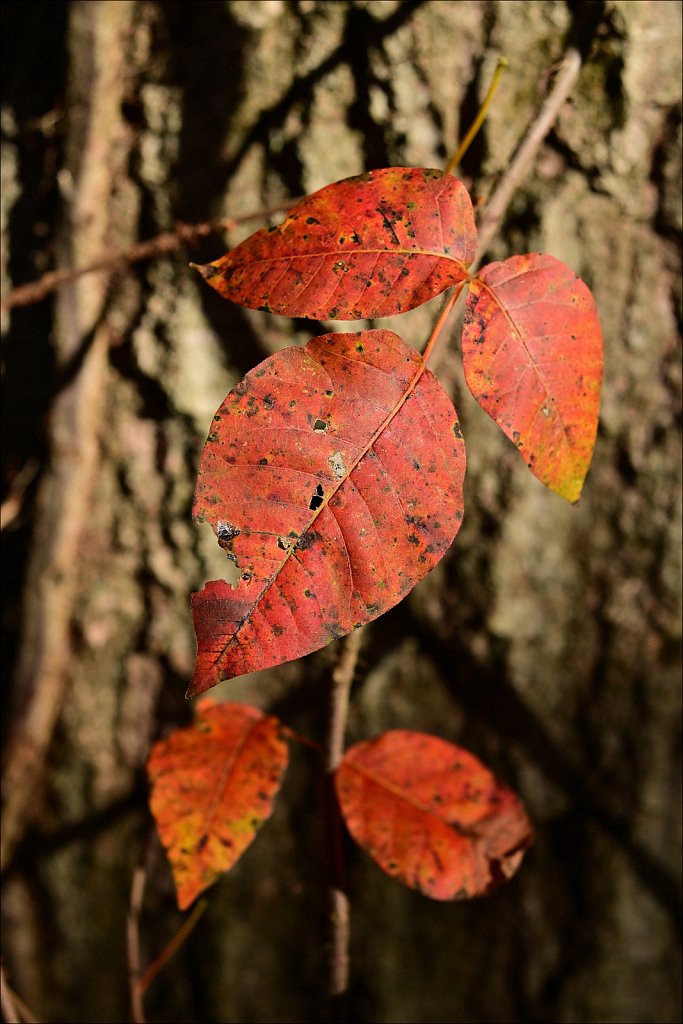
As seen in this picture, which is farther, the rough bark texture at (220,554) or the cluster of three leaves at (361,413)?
the rough bark texture at (220,554)

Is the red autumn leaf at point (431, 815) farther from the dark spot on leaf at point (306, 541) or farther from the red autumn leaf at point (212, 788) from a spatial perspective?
the dark spot on leaf at point (306, 541)

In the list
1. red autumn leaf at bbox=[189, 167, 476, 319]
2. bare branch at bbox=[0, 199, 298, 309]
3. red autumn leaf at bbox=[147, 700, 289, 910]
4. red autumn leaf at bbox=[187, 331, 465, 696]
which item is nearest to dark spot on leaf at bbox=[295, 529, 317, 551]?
red autumn leaf at bbox=[187, 331, 465, 696]

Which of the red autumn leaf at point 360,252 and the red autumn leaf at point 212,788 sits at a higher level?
the red autumn leaf at point 360,252

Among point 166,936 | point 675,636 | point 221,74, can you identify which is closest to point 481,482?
point 675,636

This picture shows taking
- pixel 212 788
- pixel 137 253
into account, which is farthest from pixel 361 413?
pixel 137 253

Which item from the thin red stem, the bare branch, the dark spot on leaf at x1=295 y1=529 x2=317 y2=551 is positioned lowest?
the dark spot on leaf at x1=295 y1=529 x2=317 y2=551

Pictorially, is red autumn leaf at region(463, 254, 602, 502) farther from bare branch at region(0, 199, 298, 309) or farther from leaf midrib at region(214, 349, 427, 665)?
bare branch at region(0, 199, 298, 309)

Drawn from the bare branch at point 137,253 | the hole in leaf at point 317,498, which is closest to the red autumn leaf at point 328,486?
the hole in leaf at point 317,498
